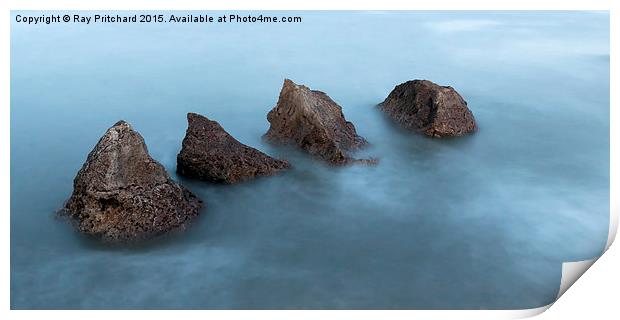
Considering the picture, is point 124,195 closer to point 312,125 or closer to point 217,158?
point 217,158

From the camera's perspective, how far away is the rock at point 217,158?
289 inches

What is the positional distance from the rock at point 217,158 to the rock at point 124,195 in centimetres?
65

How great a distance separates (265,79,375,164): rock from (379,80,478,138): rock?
29.1 inches

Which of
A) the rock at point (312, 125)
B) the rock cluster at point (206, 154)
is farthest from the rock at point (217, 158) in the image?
the rock at point (312, 125)

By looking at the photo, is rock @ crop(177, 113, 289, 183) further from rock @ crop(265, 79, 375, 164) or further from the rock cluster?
rock @ crop(265, 79, 375, 164)

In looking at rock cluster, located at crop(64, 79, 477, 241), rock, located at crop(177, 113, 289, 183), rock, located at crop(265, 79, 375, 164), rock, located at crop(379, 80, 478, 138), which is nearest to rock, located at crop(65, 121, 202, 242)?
rock cluster, located at crop(64, 79, 477, 241)

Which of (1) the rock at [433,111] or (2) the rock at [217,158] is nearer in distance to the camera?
(2) the rock at [217,158]

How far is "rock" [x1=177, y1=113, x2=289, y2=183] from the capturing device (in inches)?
289

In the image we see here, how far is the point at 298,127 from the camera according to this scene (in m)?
8.11

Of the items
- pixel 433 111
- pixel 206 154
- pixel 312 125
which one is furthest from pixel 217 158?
pixel 433 111

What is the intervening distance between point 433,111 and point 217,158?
2.54 m

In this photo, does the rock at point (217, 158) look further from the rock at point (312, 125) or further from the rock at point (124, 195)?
the rock at point (124, 195)

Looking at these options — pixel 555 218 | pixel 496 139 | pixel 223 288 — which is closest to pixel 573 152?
pixel 496 139

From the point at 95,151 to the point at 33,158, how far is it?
1.28m
